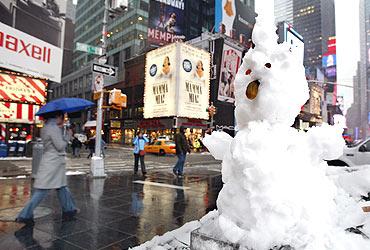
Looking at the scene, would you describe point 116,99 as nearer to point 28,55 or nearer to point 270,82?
point 28,55

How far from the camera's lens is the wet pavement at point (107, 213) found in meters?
3.94

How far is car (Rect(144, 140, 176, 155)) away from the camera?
84.3 feet

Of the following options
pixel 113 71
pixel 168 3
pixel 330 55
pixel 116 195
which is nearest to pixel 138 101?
pixel 168 3

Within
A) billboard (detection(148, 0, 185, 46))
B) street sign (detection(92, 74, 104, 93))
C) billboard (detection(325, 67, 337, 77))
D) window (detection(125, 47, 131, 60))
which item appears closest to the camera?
street sign (detection(92, 74, 104, 93))

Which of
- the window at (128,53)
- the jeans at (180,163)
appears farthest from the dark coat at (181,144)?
the window at (128,53)

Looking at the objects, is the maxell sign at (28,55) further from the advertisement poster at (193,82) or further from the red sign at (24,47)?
the advertisement poster at (193,82)

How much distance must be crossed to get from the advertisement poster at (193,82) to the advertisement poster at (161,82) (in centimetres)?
89

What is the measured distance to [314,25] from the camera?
521 feet

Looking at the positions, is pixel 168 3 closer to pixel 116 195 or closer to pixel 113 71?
pixel 113 71

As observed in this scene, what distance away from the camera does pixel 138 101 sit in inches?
1836

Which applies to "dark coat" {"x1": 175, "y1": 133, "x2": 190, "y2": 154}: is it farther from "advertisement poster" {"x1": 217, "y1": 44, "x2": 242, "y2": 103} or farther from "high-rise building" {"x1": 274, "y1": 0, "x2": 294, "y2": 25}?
"high-rise building" {"x1": 274, "y1": 0, "x2": 294, "y2": 25}

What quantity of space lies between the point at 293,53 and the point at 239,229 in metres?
1.73

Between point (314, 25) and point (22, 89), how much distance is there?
575ft

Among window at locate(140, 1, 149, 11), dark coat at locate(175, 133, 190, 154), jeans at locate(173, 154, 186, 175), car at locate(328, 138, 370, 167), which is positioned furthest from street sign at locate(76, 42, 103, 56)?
window at locate(140, 1, 149, 11)
